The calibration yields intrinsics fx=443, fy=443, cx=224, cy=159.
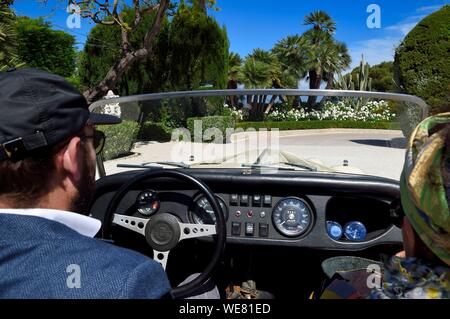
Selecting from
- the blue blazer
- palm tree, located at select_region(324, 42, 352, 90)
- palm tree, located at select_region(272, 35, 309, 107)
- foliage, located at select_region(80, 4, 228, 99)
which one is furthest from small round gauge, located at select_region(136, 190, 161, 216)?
palm tree, located at select_region(324, 42, 352, 90)

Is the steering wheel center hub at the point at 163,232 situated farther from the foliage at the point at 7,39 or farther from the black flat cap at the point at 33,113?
the foliage at the point at 7,39

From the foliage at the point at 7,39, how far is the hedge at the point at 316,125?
9018 millimetres

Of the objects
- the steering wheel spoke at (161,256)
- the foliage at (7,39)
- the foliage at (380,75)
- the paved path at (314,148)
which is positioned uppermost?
the foliage at (380,75)

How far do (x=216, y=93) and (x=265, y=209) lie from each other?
0.82m

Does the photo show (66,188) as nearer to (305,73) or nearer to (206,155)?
(206,155)

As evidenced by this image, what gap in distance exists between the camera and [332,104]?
276 centimetres

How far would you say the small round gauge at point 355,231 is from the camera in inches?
105

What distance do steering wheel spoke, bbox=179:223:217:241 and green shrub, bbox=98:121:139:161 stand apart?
36.5 inches

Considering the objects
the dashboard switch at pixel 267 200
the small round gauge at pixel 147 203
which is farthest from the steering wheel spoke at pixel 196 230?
the dashboard switch at pixel 267 200

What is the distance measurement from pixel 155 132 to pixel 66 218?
1.82m

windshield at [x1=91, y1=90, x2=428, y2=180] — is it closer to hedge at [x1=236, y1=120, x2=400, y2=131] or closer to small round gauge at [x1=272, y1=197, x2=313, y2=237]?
hedge at [x1=236, y1=120, x2=400, y2=131]

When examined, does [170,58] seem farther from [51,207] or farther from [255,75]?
[51,207]

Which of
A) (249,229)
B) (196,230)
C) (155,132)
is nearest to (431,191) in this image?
(196,230)
